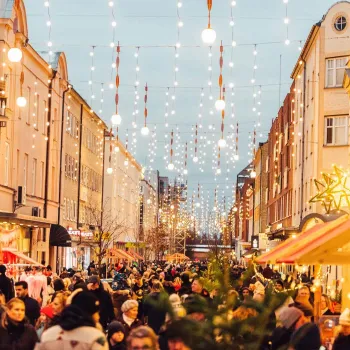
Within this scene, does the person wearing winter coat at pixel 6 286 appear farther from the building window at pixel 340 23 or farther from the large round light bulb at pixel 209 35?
the building window at pixel 340 23

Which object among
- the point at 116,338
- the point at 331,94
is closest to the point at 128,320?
Answer: the point at 116,338

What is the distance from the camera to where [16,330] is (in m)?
10.7

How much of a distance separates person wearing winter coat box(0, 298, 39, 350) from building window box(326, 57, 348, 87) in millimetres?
33276

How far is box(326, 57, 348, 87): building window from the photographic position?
42.3 m

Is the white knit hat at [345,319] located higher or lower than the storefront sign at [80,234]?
lower

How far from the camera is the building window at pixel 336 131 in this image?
138 ft

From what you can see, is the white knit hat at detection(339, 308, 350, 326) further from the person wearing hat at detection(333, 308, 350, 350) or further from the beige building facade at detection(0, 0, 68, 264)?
the beige building facade at detection(0, 0, 68, 264)

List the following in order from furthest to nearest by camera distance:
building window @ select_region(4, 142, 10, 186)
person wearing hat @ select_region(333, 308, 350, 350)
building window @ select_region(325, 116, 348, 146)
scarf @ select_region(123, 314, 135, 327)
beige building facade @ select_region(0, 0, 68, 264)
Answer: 1. building window @ select_region(325, 116, 348, 146)
2. building window @ select_region(4, 142, 10, 186)
3. beige building facade @ select_region(0, 0, 68, 264)
4. scarf @ select_region(123, 314, 135, 327)
5. person wearing hat @ select_region(333, 308, 350, 350)

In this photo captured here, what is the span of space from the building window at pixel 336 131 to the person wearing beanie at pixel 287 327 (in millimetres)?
32425

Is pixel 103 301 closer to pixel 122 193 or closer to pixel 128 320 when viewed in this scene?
pixel 128 320

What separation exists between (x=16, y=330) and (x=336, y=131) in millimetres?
33584

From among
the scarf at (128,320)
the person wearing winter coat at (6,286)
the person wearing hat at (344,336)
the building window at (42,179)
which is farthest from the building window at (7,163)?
the person wearing hat at (344,336)

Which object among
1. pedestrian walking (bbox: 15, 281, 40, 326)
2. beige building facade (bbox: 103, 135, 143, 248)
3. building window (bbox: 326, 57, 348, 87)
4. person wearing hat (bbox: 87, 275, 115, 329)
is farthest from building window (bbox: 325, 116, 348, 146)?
beige building facade (bbox: 103, 135, 143, 248)

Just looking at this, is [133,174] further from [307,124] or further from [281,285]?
[281,285]
